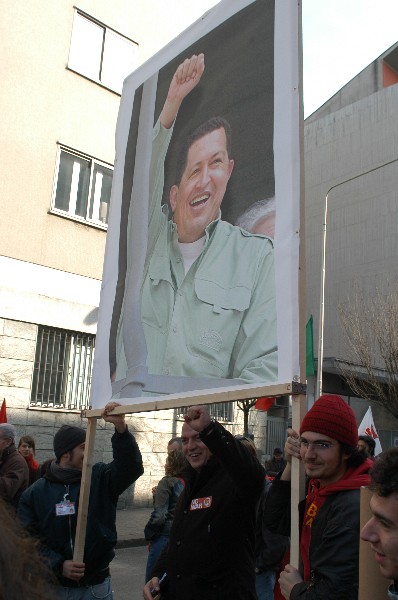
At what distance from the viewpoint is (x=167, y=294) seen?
393cm

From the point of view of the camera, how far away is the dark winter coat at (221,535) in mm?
3203

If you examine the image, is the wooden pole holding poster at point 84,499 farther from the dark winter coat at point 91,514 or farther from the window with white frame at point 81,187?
the window with white frame at point 81,187

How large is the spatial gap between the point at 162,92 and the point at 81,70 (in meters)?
10.1

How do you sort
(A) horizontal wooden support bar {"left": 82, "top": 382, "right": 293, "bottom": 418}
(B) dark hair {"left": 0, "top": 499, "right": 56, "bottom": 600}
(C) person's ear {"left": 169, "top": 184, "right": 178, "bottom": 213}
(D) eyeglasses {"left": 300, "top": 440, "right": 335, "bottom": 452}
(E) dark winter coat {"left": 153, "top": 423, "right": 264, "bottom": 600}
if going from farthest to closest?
(C) person's ear {"left": 169, "top": 184, "right": 178, "bottom": 213}, (E) dark winter coat {"left": 153, "top": 423, "right": 264, "bottom": 600}, (A) horizontal wooden support bar {"left": 82, "top": 382, "right": 293, "bottom": 418}, (D) eyeglasses {"left": 300, "top": 440, "right": 335, "bottom": 452}, (B) dark hair {"left": 0, "top": 499, "right": 56, "bottom": 600}

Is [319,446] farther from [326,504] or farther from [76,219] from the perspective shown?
[76,219]

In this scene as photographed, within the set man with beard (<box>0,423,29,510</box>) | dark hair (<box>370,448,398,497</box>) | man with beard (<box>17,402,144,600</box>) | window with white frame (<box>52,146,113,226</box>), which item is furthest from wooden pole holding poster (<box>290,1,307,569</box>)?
window with white frame (<box>52,146,113,226</box>)

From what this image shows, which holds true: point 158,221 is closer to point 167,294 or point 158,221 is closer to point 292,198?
point 167,294

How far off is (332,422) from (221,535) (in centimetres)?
98

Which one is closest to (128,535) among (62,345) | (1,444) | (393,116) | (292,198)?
(62,345)

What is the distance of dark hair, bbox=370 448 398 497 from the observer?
201 centimetres

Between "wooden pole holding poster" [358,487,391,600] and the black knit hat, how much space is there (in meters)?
2.49

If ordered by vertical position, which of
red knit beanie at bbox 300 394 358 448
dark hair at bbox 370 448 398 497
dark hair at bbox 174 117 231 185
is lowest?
dark hair at bbox 370 448 398 497

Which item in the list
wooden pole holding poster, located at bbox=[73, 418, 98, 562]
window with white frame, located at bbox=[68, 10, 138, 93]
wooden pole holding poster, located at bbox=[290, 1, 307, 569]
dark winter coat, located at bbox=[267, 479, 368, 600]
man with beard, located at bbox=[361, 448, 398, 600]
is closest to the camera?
man with beard, located at bbox=[361, 448, 398, 600]

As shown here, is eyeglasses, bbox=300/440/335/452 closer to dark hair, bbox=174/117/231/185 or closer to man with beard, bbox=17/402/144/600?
man with beard, bbox=17/402/144/600
